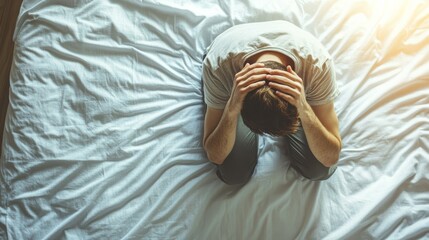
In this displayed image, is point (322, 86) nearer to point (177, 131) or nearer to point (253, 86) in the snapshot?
point (253, 86)

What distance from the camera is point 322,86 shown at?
103cm

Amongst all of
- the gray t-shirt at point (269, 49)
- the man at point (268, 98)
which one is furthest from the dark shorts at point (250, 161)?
the gray t-shirt at point (269, 49)

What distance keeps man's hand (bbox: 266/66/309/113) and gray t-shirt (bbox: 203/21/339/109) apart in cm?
8

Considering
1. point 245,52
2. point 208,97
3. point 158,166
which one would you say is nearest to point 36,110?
point 158,166

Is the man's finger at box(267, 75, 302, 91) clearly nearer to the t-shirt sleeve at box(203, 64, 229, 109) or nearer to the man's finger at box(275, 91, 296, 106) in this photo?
the man's finger at box(275, 91, 296, 106)

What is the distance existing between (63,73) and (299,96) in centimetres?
68

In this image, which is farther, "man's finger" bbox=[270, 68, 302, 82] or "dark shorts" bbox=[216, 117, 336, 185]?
"dark shorts" bbox=[216, 117, 336, 185]

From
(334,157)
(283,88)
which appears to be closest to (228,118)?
(283,88)

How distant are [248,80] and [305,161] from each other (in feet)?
1.08

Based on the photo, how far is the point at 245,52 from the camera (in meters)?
0.99

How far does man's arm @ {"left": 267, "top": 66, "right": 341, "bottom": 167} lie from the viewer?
90cm

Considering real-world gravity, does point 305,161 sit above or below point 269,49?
below

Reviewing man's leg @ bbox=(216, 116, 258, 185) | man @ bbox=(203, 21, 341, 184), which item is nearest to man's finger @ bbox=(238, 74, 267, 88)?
man @ bbox=(203, 21, 341, 184)

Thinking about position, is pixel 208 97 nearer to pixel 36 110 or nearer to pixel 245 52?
pixel 245 52
